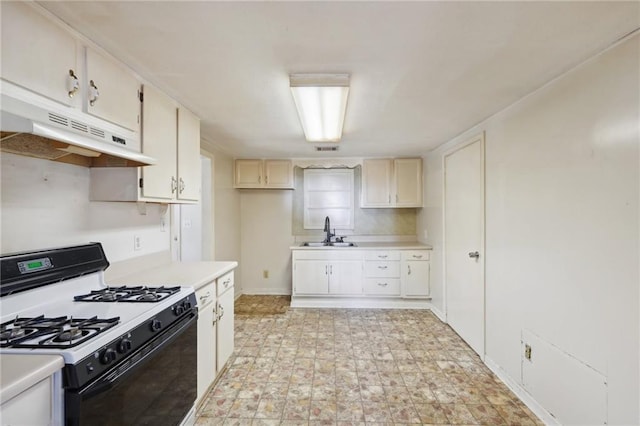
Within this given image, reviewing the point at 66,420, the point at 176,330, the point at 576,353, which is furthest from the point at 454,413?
the point at 66,420

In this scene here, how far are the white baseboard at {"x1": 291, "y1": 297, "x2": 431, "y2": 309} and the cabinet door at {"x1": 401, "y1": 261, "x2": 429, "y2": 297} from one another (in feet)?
0.46

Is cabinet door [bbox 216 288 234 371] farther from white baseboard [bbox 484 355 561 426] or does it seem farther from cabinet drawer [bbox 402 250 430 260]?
cabinet drawer [bbox 402 250 430 260]

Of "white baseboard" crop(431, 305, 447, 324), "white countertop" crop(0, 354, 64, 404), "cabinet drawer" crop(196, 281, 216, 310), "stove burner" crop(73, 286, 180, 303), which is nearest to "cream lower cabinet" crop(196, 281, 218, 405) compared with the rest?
"cabinet drawer" crop(196, 281, 216, 310)

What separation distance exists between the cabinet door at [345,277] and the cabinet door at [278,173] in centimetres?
146

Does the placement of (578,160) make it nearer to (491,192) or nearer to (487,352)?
(491,192)

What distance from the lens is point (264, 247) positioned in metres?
4.77

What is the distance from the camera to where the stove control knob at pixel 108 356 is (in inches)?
42.3

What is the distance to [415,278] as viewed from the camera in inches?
160

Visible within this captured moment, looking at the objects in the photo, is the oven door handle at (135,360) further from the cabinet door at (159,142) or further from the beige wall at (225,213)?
the beige wall at (225,213)

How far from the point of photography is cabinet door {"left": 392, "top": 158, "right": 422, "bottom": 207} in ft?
14.3

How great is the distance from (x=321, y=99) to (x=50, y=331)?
1.81m

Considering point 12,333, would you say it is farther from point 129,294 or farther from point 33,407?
point 129,294

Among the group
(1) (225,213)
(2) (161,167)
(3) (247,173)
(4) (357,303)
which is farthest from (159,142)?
(4) (357,303)

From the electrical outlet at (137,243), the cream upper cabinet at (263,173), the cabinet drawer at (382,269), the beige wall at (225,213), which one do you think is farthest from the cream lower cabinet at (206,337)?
the cream upper cabinet at (263,173)
